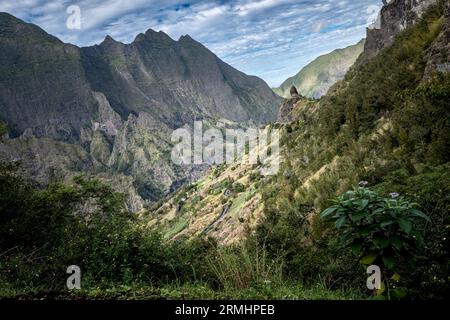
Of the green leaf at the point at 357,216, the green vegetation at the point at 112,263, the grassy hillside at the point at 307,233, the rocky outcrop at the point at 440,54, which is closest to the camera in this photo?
the green leaf at the point at 357,216

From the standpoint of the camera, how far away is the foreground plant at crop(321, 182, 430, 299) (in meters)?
3.97

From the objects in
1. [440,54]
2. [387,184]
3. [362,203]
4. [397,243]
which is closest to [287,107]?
[440,54]

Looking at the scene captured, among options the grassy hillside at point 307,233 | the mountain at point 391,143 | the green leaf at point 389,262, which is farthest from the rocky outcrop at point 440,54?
the green leaf at point 389,262

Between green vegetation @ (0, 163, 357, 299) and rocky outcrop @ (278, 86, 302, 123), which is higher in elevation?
rocky outcrop @ (278, 86, 302, 123)

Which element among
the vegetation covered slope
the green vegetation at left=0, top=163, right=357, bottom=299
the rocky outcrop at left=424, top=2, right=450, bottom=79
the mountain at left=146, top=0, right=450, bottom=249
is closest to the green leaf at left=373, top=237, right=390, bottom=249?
the vegetation covered slope

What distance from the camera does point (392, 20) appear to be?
2662 inches

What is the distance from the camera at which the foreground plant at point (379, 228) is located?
3.97m

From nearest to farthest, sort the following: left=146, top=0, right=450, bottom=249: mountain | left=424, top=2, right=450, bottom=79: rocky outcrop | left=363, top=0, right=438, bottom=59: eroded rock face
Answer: left=146, top=0, right=450, bottom=249: mountain < left=424, top=2, right=450, bottom=79: rocky outcrop < left=363, top=0, right=438, bottom=59: eroded rock face

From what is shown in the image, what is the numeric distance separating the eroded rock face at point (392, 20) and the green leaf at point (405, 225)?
2253 inches

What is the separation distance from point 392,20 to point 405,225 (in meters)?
74.7

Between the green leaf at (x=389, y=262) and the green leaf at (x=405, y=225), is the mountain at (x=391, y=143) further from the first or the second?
the green leaf at (x=405, y=225)

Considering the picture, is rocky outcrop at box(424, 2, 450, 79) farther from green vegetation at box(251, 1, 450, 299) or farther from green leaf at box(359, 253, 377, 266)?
green leaf at box(359, 253, 377, 266)
